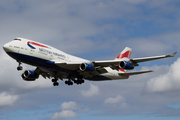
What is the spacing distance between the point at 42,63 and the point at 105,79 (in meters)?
15.3

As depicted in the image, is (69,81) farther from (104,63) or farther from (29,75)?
(104,63)

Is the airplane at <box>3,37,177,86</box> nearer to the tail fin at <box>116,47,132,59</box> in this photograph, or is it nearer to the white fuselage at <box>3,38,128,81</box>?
the white fuselage at <box>3,38,128,81</box>

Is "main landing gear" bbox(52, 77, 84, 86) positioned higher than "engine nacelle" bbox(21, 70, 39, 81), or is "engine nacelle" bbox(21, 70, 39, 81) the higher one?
"engine nacelle" bbox(21, 70, 39, 81)

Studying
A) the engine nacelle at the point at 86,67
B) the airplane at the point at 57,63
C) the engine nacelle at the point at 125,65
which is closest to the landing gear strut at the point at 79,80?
the airplane at the point at 57,63

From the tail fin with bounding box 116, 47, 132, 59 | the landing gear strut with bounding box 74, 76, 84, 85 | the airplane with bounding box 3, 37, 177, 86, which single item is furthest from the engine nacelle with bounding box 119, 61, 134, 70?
the tail fin with bounding box 116, 47, 132, 59

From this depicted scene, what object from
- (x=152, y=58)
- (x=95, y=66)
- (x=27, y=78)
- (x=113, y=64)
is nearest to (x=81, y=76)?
(x=95, y=66)

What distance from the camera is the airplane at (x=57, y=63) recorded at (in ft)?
118

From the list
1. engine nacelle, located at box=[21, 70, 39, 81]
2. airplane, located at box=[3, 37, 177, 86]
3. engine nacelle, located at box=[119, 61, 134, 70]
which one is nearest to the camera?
airplane, located at box=[3, 37, 177, 86]

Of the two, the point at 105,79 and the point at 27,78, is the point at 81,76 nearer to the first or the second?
the point at 105,79

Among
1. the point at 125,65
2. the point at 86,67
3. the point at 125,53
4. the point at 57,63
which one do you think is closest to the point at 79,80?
the point at 86,67

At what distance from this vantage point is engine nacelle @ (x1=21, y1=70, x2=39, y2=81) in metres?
45.9

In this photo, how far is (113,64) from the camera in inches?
1578

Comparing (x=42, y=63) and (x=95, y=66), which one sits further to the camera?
(x=95, y=66)

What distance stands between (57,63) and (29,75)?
10224mm
